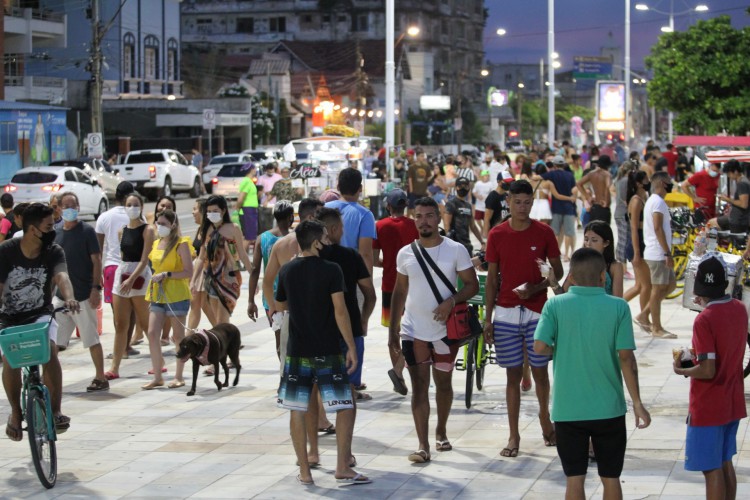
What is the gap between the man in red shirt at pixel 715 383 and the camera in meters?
6.57

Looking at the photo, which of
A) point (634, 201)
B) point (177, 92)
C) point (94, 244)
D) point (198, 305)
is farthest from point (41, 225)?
point (177, 92)

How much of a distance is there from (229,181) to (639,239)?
1215 inches

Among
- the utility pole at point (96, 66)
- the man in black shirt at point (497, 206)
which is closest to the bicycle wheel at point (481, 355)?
the man in black shirt at point (497, 206)

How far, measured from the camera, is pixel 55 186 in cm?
3466

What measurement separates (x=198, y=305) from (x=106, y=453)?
3631 millimetres

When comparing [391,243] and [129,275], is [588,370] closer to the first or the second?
[391,243]

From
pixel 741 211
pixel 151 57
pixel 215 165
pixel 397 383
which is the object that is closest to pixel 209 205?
pixel 397 383

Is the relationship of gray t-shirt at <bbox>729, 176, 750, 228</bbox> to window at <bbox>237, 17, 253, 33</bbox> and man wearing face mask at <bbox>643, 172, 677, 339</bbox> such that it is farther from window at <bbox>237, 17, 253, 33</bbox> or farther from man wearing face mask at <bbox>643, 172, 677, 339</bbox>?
window at <bbox>237, 17, 253, 33</bbox>

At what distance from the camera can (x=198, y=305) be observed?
12.9 m

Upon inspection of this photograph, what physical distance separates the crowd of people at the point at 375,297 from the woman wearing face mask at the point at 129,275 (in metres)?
0.02

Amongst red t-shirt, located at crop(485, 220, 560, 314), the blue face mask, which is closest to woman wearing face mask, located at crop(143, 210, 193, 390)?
the blue face mask

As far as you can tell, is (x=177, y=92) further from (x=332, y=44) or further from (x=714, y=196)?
(x=714, y=196)

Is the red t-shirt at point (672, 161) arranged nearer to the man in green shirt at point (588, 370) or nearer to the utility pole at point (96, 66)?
the utility pole at point (96, 66)

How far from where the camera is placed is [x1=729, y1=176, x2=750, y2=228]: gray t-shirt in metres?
17.2
